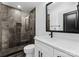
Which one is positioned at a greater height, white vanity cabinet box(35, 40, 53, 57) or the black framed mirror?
the black framed mirror

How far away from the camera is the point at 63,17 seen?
4.66ft

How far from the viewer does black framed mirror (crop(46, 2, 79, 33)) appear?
3.97ft

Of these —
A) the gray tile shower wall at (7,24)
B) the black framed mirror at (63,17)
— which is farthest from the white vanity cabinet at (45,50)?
the gray tile shower wall at (7,24)

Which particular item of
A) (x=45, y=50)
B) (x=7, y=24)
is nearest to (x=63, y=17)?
(x=45, y=50)

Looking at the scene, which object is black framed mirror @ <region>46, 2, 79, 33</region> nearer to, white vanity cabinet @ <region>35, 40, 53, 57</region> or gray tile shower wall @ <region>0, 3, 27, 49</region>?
white vanity cabinet @ <region>35, 40, 53, 57</region>

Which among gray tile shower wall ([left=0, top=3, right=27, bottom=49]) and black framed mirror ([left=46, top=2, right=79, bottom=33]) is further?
gray tile shower wall ([left=0, top=3, right=27, bottom=49])

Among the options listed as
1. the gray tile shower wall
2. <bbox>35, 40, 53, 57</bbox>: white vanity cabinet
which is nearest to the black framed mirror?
<bbox>35, 40, 53, 57</bbox>: white vanity cabinet

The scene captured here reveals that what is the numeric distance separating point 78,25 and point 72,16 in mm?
163

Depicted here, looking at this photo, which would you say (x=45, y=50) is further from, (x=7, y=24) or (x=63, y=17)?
(x=7, y=24)

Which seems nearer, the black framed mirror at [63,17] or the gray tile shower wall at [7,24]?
the black framed mirror at [63,17]

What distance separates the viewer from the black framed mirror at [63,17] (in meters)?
1.21

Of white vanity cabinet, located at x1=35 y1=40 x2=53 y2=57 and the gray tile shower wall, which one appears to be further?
the gray tile shower wall

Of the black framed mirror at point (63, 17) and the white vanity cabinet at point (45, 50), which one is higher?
the black framed mirror at point (63, 17)

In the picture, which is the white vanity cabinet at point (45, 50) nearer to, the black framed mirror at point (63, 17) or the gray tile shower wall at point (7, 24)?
the black framed mirror at point (63, 17)
